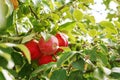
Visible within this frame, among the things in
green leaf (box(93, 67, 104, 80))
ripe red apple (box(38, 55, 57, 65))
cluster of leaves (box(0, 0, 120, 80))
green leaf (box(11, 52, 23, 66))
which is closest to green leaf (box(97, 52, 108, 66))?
cluster of leaves (box(0, 0, 120, 80))

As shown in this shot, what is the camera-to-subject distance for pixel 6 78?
39.5 inches

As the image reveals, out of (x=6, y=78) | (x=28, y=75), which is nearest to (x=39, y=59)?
(x=28, y=75)

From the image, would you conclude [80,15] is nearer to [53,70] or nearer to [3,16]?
[53,70]

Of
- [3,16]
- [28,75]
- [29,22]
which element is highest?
[3,16]

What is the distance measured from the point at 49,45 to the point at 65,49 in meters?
0.07

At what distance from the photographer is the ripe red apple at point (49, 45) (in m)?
1.42

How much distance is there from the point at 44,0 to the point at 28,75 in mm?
361

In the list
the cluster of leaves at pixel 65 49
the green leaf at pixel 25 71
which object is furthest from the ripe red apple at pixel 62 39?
the green leaf at pixel 25 71

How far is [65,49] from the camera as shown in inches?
56.0

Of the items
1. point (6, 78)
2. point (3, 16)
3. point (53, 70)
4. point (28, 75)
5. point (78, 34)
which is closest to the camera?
point (3, 16)

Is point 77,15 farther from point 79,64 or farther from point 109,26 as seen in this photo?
point 79,64

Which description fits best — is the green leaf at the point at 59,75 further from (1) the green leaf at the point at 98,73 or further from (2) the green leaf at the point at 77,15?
(2) the green leaf at the point at 77,15

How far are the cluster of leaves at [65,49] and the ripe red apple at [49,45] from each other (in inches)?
1.9

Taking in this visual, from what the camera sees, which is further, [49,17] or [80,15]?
[49,17]
